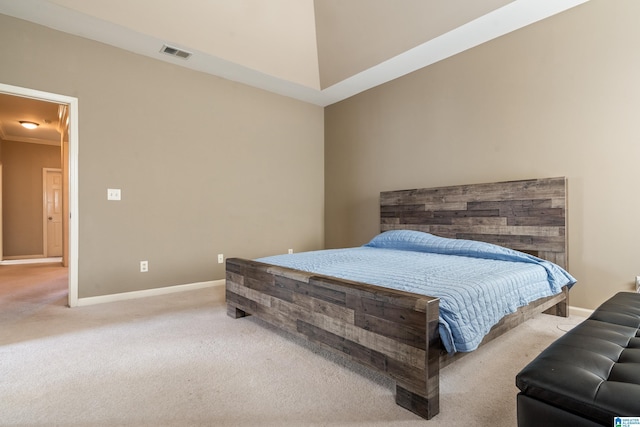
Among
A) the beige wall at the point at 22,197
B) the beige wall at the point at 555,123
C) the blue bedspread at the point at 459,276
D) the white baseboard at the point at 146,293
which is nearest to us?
the blue bedspread at the point at 459,276

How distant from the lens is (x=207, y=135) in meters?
3.78

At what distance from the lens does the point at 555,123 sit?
2.76 metres

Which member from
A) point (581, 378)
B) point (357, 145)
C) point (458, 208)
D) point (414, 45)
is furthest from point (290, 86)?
point (581, 378)

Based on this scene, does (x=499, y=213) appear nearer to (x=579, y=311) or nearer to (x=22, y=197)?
(x=579, y=311)

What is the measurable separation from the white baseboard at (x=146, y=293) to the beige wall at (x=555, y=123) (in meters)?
2.53

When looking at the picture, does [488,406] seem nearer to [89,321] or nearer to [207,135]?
[89,321]

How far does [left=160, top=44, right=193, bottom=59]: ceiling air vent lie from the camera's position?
3.20m

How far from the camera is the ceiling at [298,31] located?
2.72 metres

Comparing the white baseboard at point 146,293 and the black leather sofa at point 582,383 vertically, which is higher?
the black leather sofa at point 582,383

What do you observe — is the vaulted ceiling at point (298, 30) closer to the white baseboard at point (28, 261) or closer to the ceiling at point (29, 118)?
the ceiling at point (29, 118)

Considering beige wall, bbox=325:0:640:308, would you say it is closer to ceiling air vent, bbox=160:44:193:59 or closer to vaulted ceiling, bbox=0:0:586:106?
vaulted ceiling, bbox=0:0:586:106

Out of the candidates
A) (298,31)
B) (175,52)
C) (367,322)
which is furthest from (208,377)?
(298,31)

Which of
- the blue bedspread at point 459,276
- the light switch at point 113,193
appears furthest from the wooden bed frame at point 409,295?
the light switch at point 113,193

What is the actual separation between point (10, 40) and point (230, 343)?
3159mm
